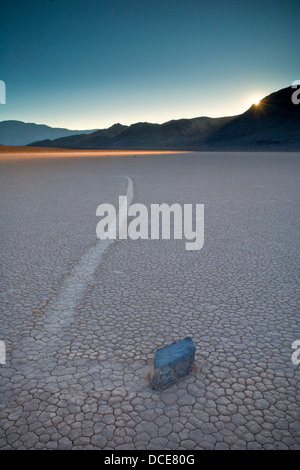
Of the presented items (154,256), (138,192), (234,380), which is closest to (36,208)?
(138,192)

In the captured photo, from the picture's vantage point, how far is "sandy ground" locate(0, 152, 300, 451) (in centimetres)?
168

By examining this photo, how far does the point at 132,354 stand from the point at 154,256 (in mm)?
2096

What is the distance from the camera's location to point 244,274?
368cm

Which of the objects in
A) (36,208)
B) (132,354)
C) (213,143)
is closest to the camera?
(132,354)

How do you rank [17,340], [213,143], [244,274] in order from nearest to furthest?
[17,340] < [244,274] < [213,143]

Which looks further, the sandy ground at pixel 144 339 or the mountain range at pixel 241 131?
the mountain range at pixel 241 131

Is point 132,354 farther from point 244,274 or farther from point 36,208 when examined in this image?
point 36,208

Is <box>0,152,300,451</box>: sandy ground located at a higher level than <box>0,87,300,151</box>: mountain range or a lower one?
lower

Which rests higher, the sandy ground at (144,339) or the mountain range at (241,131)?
the mountain range at (241,131)

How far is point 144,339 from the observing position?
2451 mm

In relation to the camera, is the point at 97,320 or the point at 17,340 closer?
the point at 17,340

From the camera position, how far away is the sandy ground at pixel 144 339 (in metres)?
1.68

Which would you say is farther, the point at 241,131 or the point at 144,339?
the point at 241,131

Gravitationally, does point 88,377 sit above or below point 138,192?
below
